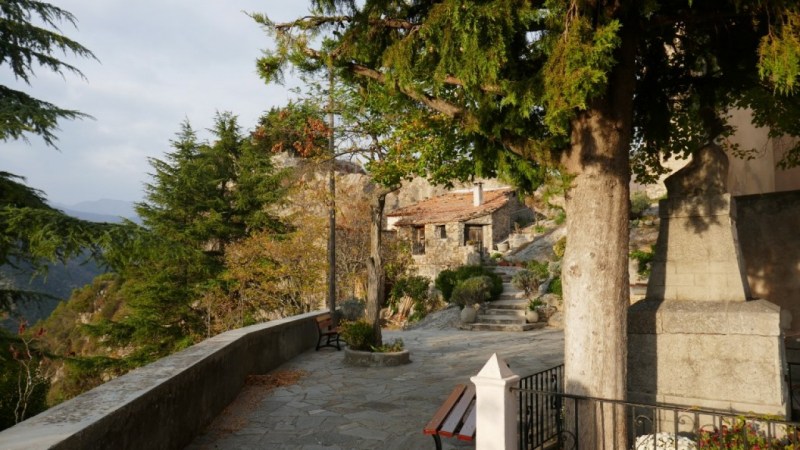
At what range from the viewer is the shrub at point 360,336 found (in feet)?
35.0

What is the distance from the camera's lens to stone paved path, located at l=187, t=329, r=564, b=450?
5.73m

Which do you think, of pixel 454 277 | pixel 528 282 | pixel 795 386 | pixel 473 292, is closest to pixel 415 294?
pixel 454 277

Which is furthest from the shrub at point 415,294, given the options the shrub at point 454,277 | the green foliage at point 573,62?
the green foliage at point 573,62

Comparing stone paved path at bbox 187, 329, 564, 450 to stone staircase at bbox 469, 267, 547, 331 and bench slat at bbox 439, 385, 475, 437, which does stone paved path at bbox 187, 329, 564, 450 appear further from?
Result: stone staircase at bbox 469, 267, 547, 331

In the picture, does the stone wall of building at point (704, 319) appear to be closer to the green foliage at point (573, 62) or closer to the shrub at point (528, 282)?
the green foliage at point (573, 62)

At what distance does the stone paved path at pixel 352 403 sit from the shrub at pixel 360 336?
0.49 metres

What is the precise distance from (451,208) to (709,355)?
25.9m

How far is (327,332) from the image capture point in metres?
12.3

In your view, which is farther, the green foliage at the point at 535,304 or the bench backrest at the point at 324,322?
the green foliage at the point at 535,304

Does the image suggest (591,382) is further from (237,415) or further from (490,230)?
(490,230)

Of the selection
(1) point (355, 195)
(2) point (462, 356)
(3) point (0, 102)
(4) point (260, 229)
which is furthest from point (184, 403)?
(1) point (355, 195)

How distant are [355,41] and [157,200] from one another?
1703cm

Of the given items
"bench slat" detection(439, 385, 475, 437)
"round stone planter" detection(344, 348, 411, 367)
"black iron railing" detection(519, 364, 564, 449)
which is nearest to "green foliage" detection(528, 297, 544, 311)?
"round stone planter" detection(344, 348, 411, 367)

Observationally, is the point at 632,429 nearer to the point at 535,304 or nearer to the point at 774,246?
the point at 774,246
